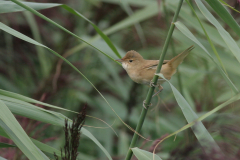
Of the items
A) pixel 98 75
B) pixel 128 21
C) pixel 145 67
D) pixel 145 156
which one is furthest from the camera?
pixel 98 75

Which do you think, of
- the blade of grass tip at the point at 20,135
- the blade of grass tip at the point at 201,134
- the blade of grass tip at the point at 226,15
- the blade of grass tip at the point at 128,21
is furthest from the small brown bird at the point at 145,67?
the blade of grass tip at the point at 20,135

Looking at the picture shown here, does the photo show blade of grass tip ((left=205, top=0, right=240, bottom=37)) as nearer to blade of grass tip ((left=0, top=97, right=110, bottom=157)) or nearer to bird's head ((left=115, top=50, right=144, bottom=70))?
blade of grass tip ((left=0, top=97, right=110, bottom=157))

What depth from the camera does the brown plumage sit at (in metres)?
2.09

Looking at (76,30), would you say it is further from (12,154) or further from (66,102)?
(12,154)

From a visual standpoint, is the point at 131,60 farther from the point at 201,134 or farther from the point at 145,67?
the point at 201,134

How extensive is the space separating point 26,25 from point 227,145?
291 centimetres

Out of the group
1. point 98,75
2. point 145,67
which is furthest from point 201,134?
point 98,75

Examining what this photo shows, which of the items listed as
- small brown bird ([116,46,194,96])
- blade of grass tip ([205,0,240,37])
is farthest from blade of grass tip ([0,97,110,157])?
small brown bird ([116,46,194,96])

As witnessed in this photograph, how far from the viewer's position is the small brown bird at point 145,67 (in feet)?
6.86

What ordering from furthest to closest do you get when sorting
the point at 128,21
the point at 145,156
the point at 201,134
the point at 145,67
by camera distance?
the point at 128,21, the point at 145,67, the point at 145,156, the point at 201,134

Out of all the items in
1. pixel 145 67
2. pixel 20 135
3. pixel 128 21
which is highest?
pixel 128 21

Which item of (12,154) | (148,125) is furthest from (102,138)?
(12,154)

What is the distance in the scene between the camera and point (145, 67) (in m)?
2.30

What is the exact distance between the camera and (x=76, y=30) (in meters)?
3.37
